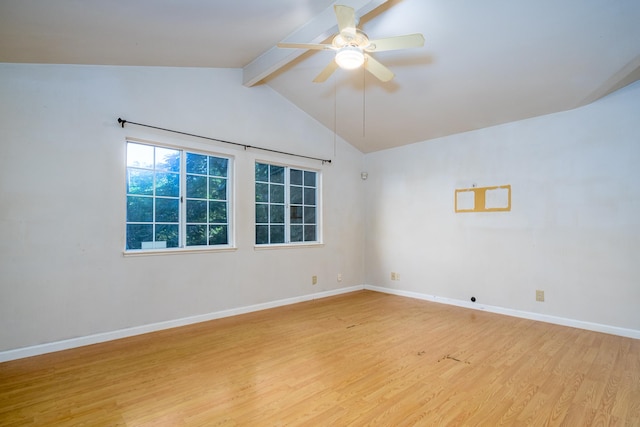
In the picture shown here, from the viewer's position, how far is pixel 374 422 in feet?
6.24

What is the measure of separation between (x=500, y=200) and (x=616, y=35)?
6.79 feet

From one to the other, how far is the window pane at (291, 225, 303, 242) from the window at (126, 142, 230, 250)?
1.08 m

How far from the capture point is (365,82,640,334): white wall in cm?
341

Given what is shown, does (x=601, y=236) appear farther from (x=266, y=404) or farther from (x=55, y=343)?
(x=55, y=343)

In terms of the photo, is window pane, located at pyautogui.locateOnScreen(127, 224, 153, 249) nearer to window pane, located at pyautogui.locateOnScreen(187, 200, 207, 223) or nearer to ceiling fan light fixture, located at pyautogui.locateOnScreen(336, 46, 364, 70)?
window pane, located at pyautogui.locateOnScreen(187, 200, 207, 223)

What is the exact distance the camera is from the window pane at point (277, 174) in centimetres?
470

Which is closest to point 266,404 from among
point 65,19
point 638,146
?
point 65,19

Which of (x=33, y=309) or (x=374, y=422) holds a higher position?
(x=33, y=309)

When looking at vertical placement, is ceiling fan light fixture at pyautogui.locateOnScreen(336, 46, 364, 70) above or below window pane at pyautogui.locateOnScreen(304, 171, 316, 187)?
above

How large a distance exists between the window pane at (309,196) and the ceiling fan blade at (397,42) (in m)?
2.78

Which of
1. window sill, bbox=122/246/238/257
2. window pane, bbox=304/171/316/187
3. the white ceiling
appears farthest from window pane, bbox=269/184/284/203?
the white ceiling

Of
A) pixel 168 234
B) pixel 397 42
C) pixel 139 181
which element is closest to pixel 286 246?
pixel 168 234

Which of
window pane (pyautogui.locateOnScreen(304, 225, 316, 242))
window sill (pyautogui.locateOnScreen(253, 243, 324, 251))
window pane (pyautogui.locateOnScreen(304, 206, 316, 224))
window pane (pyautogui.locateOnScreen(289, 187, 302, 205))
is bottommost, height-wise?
window sill (pyautogui.locateOnScreen(253, 243, 324, 251))

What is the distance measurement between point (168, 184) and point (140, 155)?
0.43 m
